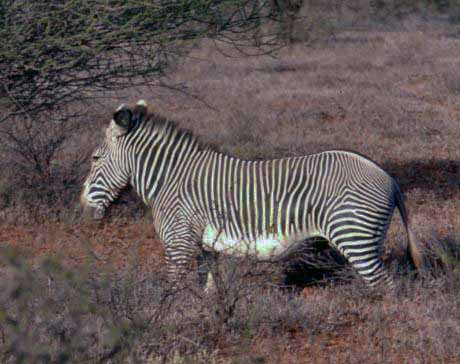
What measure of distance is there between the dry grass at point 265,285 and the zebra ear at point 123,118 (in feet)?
2.94

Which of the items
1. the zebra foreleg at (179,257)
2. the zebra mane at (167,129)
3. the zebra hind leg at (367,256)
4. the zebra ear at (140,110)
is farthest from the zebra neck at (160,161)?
the zebra hind leg at (367,256)

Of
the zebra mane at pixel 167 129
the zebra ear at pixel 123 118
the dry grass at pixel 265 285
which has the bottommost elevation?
the dry grass at pixel 265 285

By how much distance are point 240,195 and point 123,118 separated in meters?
1.06

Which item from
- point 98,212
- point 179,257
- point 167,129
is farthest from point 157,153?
point 179,257

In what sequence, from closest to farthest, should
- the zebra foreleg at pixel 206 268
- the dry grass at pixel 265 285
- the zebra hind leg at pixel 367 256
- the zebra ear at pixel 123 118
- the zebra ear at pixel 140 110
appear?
the dry grass at pixel 265 285, the zebra foreleg at pixel 206 268, the zebra hind leg at pixel 367 256, the zebra ear at pixel 123 118, the zebra ear at pixel 140 110

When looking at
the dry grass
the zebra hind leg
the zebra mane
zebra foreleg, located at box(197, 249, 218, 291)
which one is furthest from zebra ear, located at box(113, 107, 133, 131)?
the zebra hind leg

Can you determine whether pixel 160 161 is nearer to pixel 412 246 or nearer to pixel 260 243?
pixel 260 243

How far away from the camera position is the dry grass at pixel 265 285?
14.2 feet

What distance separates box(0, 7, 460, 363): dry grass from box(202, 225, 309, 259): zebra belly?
0.30 metres

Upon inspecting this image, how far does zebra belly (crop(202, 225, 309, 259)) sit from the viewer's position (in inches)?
238

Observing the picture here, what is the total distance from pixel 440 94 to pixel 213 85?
4.80 metres

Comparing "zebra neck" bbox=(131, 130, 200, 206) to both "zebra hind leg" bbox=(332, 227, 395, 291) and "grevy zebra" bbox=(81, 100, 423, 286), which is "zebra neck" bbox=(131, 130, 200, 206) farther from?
"zebra hind leg" bbox=(332, 227, 395, 291)

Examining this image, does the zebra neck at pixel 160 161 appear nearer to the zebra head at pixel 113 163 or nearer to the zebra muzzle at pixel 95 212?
the zebra head at pixel 113 163

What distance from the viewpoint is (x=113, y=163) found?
6.48 m
